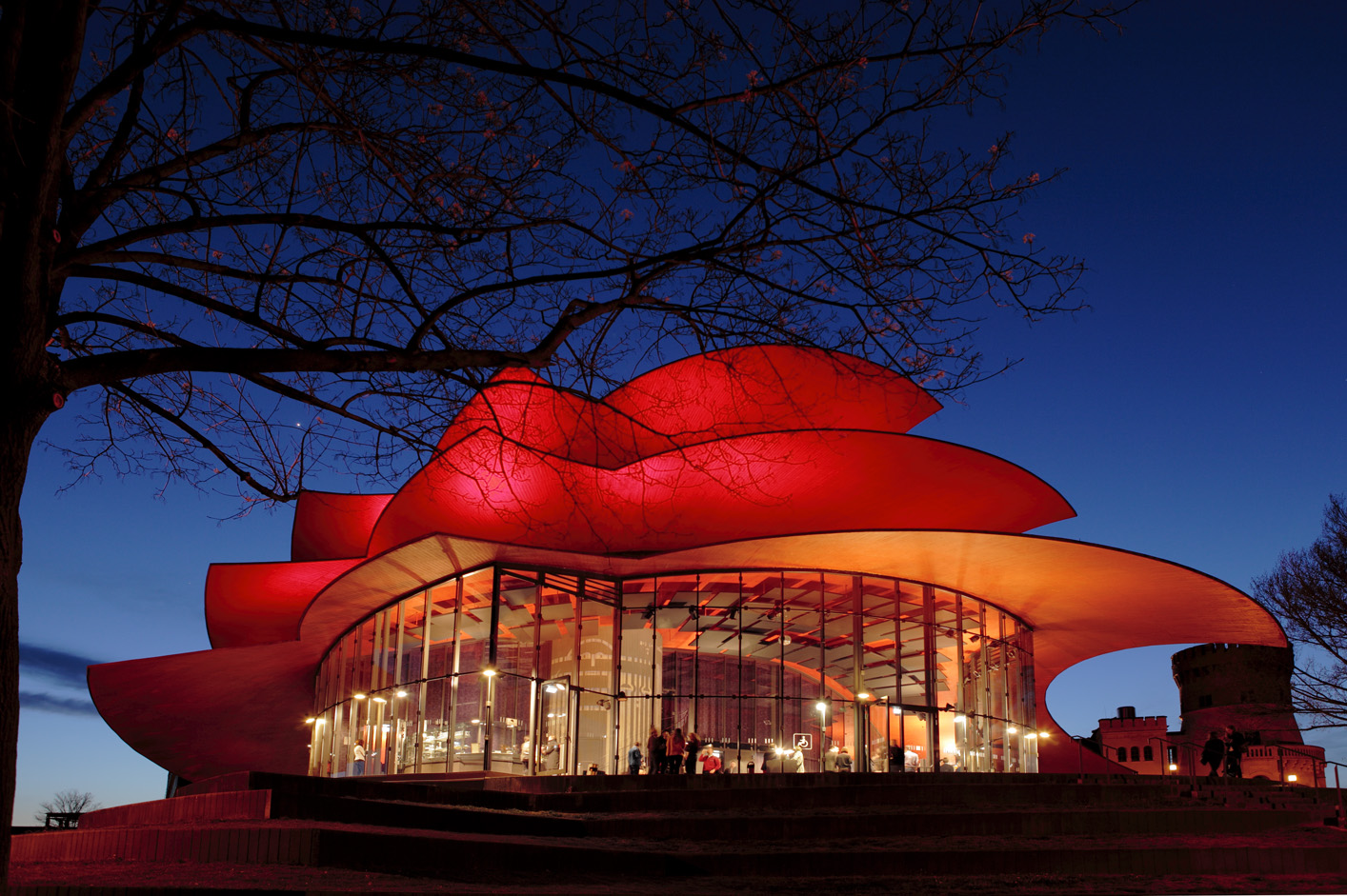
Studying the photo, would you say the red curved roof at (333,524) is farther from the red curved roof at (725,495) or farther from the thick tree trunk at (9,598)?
the thick tree trunk at (9,598)

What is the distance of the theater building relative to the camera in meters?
21.3

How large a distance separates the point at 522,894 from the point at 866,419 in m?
19.3

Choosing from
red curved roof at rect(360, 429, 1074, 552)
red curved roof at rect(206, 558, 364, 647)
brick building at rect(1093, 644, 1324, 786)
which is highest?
red curved roof at rect(360, 429, 1074, 552)

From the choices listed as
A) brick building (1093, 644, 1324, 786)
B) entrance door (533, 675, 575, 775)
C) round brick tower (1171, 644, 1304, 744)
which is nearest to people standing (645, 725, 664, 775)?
entrance door (533, 675, 575, 775)

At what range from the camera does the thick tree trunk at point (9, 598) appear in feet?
18.2

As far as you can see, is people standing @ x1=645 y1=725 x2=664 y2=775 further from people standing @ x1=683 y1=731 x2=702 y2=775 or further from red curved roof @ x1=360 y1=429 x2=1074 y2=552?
red curved roof @ x1=360 y1=429 x2=1074 y2=552

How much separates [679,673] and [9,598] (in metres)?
18.6

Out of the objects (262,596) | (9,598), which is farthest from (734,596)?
(9,598)

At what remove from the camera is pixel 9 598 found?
5.59 metres

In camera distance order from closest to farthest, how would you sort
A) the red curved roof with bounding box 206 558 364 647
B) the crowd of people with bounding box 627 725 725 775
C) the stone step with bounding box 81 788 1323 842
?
the stone step with bounding box 81 788 1323 842
the crowd of people with bounding box 627 725 725 775
the red curved roof with bounding box 206 558 364 647

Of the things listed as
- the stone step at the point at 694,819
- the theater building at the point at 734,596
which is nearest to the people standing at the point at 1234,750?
the theater building at the point at 734,596

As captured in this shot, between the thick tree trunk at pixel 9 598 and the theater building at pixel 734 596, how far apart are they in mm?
13928

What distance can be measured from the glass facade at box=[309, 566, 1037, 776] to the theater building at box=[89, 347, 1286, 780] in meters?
0.05

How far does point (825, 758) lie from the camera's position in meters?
23.5
